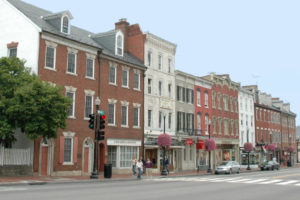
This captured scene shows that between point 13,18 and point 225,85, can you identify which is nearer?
point 13,18

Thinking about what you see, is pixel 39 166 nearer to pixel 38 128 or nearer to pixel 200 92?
pixel 38 128

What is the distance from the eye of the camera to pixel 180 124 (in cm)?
4312

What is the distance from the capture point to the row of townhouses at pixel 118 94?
28.0 meters

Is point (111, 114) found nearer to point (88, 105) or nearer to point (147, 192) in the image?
point (88, 105)

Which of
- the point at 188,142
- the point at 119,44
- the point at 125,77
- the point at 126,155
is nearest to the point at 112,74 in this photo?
the point at 125,77

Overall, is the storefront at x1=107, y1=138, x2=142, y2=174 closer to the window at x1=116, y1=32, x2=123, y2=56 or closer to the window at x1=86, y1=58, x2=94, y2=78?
the window at x1=86, y1=58, x2=94, y2=78

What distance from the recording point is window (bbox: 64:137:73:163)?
28875 millimetres

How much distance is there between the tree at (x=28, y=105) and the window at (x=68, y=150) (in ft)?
15.3

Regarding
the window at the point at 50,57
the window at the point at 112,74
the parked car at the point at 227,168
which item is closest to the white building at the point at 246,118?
the parked car at the point at 227,168

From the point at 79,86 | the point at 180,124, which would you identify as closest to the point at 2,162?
the point at 79,86

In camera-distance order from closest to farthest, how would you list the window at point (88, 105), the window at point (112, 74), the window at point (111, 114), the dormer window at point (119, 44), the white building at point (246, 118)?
1. the window at point (88, 105)
2. the window at point (111, 114)
3. the window at point (112, 74)
4. the dormer window at point (119, 44)
5. the white building at point (246, 118)

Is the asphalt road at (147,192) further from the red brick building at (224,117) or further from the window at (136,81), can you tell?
the red brick building at (224,117)

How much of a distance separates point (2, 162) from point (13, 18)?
1152 cm

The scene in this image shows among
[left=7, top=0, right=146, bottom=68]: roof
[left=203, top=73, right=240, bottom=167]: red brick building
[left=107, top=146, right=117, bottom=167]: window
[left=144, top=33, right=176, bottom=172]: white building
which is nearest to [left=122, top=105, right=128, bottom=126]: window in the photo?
[left=107, top=146, right=117, bottom=167]: window
